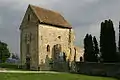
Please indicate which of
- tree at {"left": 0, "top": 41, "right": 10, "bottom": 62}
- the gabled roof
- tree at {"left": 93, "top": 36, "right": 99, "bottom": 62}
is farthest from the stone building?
tree at {"left": 0, "top": 41, "right": 10, "bottom": 62}

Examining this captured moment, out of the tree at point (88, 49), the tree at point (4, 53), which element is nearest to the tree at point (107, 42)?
the tree at point (88, 49)

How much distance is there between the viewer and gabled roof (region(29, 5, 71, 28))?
5512 cm

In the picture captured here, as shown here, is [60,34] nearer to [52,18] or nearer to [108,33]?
[52,18]

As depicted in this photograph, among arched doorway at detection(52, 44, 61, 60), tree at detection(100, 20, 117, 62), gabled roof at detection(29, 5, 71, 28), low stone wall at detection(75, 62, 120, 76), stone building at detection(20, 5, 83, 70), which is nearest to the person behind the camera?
low stone wall at detection(75, 62, 120, 76)

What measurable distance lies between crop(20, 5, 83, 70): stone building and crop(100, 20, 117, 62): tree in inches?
454

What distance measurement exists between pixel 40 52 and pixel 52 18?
330 inches

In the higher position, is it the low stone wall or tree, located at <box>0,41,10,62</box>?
tree, located at <box>0,41,10,62</box>

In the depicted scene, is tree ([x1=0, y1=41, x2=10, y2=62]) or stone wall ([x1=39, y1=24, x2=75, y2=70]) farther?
tree ([x1=0, y1=41, x2=10, y2=62])

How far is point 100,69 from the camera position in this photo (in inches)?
1550

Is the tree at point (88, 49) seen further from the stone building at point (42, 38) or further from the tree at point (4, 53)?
the tree at point (4, 53)

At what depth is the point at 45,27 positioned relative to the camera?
55000mm

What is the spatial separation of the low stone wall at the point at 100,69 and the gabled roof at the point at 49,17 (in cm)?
1571

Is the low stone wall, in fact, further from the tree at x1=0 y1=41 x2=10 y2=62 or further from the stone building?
the tree at x1=0 y1=41 x2=10 y2=62

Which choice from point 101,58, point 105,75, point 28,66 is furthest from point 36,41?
point 105,75
